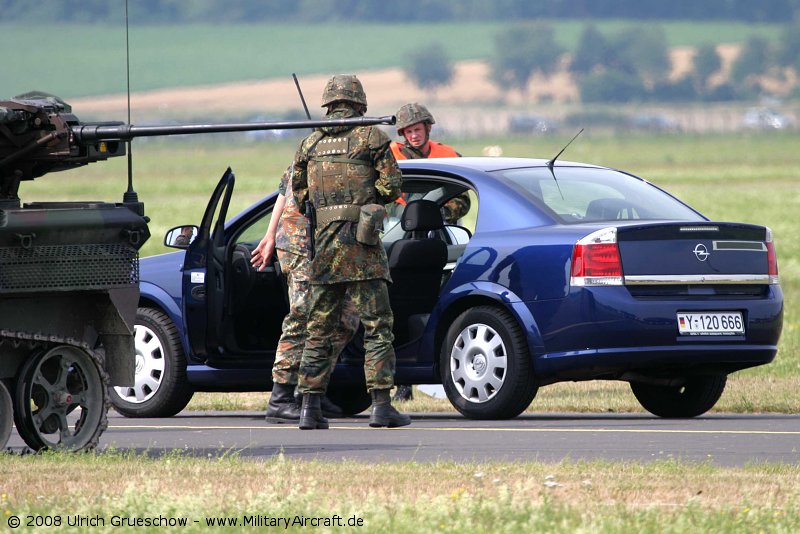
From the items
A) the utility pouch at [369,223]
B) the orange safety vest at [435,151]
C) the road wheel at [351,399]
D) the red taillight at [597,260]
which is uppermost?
the orange safety vest at [435,151]

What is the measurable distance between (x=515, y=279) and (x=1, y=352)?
3106mm

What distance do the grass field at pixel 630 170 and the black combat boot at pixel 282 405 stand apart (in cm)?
154

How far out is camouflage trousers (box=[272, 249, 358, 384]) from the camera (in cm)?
1055

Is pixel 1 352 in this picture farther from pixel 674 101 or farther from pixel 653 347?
pixel 674 101

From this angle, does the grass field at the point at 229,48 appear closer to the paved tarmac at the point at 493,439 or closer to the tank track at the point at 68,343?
the paved tarmac at the point at 493,439

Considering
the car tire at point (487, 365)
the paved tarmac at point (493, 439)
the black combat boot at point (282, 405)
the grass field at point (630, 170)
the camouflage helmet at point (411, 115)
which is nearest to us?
the paved tarmac at point (493, 439)

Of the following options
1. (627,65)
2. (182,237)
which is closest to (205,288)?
(182,237)

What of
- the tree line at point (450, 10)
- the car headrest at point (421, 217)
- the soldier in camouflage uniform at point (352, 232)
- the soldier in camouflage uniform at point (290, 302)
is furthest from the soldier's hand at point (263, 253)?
the tree line at point (450, 10)

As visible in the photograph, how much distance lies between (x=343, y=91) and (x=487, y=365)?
1.81m

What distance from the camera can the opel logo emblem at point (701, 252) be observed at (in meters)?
10.4

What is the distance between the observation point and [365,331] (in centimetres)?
1044

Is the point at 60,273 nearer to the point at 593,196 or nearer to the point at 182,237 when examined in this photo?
the point at 182,237

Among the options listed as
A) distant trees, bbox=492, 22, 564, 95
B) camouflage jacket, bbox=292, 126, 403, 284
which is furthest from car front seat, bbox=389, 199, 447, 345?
distant trees, bbox=492, 22, 564, 95

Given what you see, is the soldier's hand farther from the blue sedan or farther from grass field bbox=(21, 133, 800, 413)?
grass field bbox=(21, 133, 800, 413)
